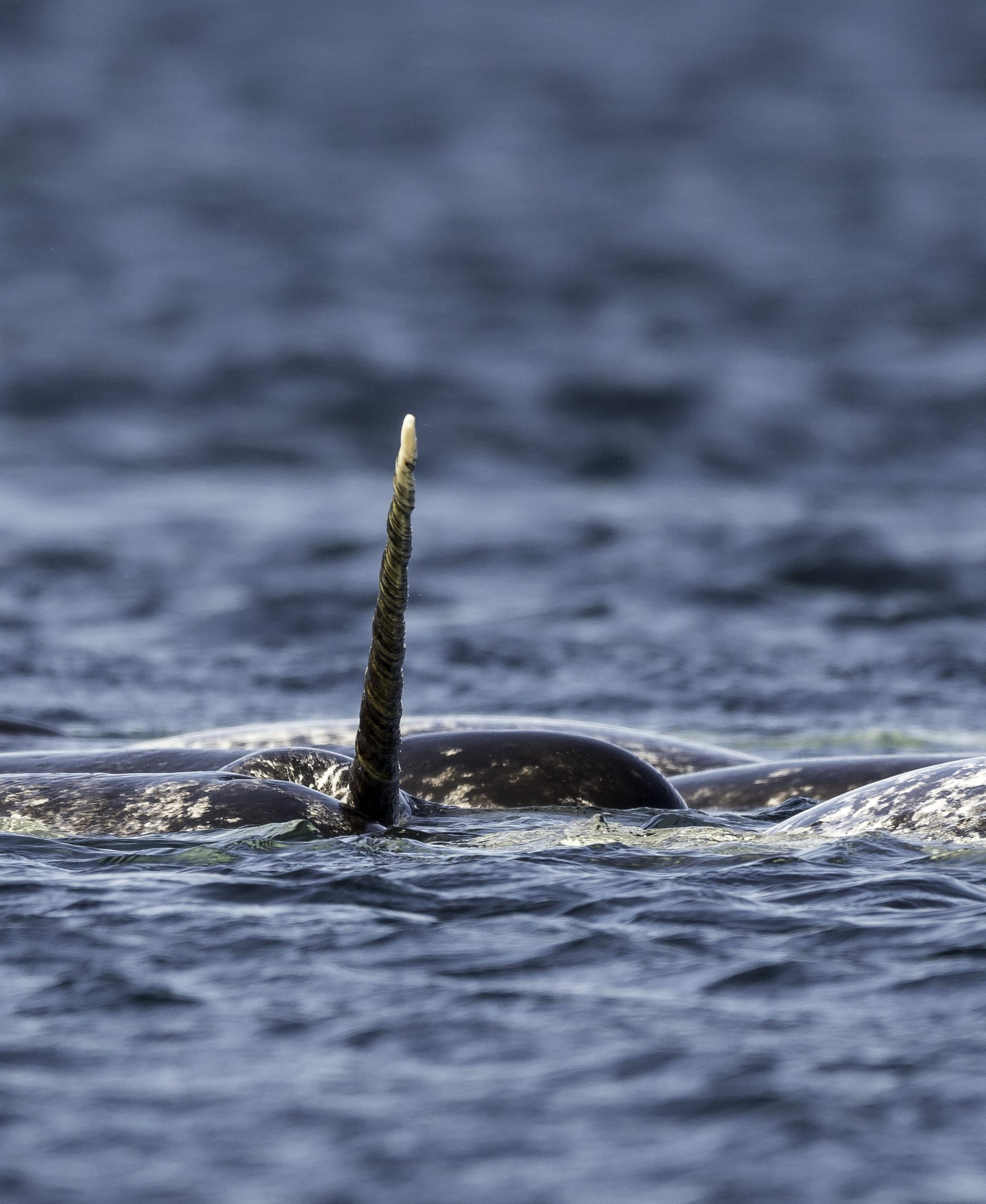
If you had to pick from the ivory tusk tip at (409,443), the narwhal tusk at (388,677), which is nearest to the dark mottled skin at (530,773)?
the narwhal tusk at (388,677)

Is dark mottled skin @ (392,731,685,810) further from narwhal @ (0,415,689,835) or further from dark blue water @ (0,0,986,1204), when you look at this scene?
dark blue water @ (0,0,986,1204)

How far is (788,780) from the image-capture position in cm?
873

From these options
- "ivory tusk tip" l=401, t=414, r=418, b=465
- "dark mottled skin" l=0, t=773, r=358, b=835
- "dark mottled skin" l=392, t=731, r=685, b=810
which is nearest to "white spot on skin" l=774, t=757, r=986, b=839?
"dark mottled skin" l=392, t=731, r=685, b=810

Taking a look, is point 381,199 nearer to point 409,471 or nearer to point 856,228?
point 856,228

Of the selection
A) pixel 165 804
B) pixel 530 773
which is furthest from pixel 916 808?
pixel 165 804

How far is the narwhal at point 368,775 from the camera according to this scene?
6.25 meters

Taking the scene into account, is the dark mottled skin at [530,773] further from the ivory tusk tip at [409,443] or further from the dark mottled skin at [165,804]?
the ivory tusk tip at [409,443]

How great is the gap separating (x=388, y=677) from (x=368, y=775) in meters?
0.68

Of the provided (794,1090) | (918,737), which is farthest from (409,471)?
(918,737)

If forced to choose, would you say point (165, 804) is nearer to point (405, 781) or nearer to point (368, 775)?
point (368, 775)

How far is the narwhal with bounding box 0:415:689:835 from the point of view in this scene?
20.5ft

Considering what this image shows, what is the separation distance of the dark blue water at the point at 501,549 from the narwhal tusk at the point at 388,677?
303 millimetres

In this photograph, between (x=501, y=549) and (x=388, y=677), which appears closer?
(x=388, y=677)

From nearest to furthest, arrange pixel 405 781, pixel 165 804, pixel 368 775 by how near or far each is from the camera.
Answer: pixel 368 775, pixel 165 804, pixel 405 781
